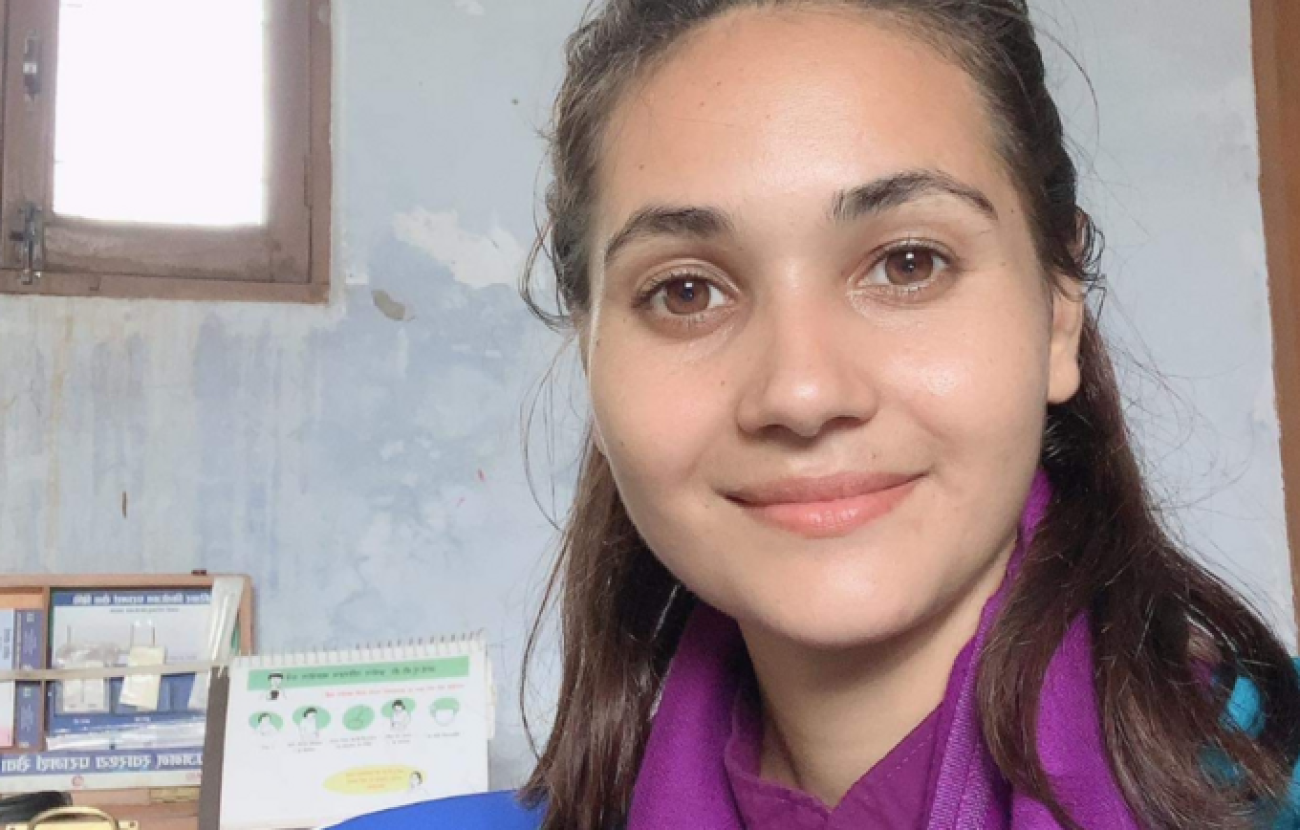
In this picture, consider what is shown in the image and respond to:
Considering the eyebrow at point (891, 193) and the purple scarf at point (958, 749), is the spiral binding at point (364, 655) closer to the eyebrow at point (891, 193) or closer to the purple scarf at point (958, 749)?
the purple scarf at point (958, 749)

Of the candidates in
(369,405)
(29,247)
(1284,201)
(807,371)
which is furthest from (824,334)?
(1284,201)

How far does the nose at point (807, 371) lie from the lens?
0.56 metres

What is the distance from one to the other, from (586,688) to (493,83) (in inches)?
38.3

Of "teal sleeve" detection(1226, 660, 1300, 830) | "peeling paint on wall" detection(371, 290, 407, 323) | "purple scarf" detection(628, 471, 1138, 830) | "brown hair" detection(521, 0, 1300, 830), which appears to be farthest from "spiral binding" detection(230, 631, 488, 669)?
"teal sleeve" detection(1226, 660, 1300, 830)

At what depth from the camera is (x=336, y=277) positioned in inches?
58.5

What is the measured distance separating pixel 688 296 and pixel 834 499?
16 centimetres

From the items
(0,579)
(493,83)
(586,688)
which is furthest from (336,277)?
(586,688)

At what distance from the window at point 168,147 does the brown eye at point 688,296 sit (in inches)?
36.1

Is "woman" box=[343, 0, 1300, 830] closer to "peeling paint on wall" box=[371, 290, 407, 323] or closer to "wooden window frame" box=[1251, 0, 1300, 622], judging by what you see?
"peeling paint on wall" box=[371, 290, 407, 323]

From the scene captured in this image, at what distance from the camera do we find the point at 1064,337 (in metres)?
0.71

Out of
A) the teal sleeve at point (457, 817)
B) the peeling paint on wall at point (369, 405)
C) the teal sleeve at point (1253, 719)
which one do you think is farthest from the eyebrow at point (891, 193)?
the peeling paint on wall at point (369, 405)

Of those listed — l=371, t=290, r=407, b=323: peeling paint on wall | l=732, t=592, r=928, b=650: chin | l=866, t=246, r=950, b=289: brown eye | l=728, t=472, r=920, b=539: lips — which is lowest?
l=732, t=592, r=928, b=650: chin

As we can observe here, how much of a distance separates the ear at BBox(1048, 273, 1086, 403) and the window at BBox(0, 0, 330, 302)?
3.39ft

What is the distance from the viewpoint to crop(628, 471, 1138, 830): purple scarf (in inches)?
21.6
